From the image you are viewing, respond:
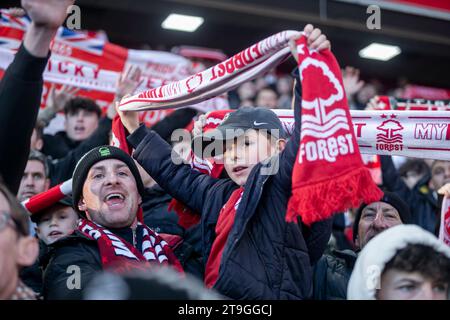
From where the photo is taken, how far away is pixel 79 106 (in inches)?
204

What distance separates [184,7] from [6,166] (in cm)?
526

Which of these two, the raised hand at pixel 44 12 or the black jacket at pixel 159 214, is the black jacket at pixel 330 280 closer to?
the black jacket at pixel 159 214

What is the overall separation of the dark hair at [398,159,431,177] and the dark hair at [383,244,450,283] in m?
3.66

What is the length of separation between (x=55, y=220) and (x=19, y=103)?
152 cm

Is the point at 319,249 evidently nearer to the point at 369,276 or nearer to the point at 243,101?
the point at 369,276

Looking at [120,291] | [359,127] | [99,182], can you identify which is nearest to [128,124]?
[99,182]

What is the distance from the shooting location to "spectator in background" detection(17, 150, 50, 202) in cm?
423

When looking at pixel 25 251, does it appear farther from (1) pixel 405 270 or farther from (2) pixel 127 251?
(1) pixel 405 270

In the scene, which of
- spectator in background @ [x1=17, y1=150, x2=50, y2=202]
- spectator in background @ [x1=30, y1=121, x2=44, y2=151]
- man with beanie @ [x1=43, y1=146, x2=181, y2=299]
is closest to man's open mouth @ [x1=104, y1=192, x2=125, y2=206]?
man with beanie @ [x1=43, y1=146, x2=181, y2=299]

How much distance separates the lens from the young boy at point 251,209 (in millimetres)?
2697

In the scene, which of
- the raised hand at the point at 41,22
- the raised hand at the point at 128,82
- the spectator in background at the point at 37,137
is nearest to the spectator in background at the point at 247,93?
the spectator in background at the point at 37,137

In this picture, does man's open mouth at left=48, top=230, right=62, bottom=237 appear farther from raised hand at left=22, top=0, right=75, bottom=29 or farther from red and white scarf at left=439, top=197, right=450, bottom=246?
red and white scarf at left=439, top=197, right=450, bottom=246

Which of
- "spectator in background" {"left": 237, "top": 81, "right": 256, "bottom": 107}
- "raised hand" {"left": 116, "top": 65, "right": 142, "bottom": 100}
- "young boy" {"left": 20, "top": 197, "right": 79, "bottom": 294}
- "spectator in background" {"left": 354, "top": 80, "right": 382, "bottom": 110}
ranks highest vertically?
"spectator in background" {"left": 354, "top": 80, "right": 382, "bottom": 110}

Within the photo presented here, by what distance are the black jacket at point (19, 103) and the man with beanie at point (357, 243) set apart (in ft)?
4.50
